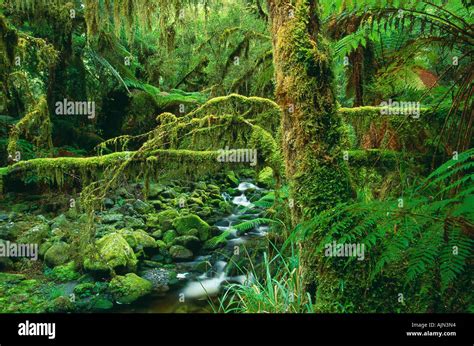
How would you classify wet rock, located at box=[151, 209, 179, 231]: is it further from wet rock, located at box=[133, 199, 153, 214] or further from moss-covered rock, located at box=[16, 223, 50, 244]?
moss-covered rock, located at box=[16, 223, 50, 244]

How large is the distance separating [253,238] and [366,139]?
341 cm

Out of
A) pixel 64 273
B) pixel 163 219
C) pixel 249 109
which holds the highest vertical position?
pixel 249 109

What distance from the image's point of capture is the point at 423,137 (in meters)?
3.96

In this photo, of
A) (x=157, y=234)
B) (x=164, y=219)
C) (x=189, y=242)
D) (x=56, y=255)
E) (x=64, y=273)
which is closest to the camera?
(x=64, y=273)

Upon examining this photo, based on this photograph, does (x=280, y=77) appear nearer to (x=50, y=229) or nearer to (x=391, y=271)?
(x=391, y=271)

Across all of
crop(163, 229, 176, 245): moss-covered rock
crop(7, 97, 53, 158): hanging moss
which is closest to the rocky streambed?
crop(163, 229, 176, 245): moss-covered rock

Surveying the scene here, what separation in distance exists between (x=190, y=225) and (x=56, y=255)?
245 centimetres

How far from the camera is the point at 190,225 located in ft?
25.9

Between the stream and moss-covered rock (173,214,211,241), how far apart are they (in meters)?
0.49

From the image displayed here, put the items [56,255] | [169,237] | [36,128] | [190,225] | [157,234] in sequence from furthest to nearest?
[36,128]
[190,225]
[157,234]
[169,237]
[56,255]

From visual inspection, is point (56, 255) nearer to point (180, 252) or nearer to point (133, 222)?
point (133, 222)

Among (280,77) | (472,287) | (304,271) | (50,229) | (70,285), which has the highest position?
(280,77)

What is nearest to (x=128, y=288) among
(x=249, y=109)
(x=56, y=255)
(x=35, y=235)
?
(x=56, y=255)
